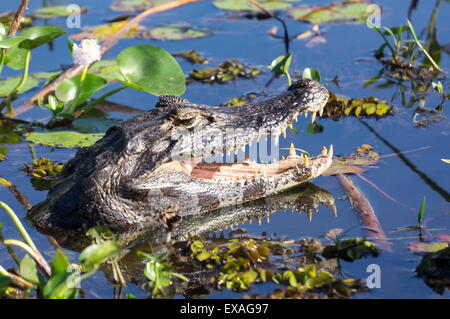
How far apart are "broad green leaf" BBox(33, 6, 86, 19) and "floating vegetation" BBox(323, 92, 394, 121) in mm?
4373

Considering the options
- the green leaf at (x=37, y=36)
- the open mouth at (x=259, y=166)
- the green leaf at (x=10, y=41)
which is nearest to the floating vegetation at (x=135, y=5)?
the green leaf at (x=37, y=36)

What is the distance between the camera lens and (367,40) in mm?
8984

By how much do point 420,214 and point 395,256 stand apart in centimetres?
42

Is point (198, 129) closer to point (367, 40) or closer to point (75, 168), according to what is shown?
point (75, 168)

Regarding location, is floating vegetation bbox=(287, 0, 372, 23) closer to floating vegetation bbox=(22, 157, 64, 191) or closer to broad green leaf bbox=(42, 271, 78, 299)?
floating vegetation bbox=(22, 157, 64, 191)

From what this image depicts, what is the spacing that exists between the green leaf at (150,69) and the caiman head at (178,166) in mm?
993

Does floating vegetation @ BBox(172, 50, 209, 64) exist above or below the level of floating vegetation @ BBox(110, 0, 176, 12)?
below

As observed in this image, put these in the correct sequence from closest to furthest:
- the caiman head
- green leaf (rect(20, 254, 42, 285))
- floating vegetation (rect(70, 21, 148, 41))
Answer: green leaf (rect(20, 254, 42, 285))
the caiman head
floating vegetation (rect(70, 21, 148, 41))

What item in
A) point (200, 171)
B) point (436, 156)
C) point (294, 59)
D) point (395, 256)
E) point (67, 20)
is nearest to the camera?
point (395, 256)

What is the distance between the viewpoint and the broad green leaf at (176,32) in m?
9.23

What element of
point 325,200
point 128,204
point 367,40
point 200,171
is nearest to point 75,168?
point 128,204

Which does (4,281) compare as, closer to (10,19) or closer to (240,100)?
(240,100)

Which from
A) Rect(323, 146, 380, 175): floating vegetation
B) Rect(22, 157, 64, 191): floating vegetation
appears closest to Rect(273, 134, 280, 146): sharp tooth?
Rect(323, 146, 380, 175): floating vegetation

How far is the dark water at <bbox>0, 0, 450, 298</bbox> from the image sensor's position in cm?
497
